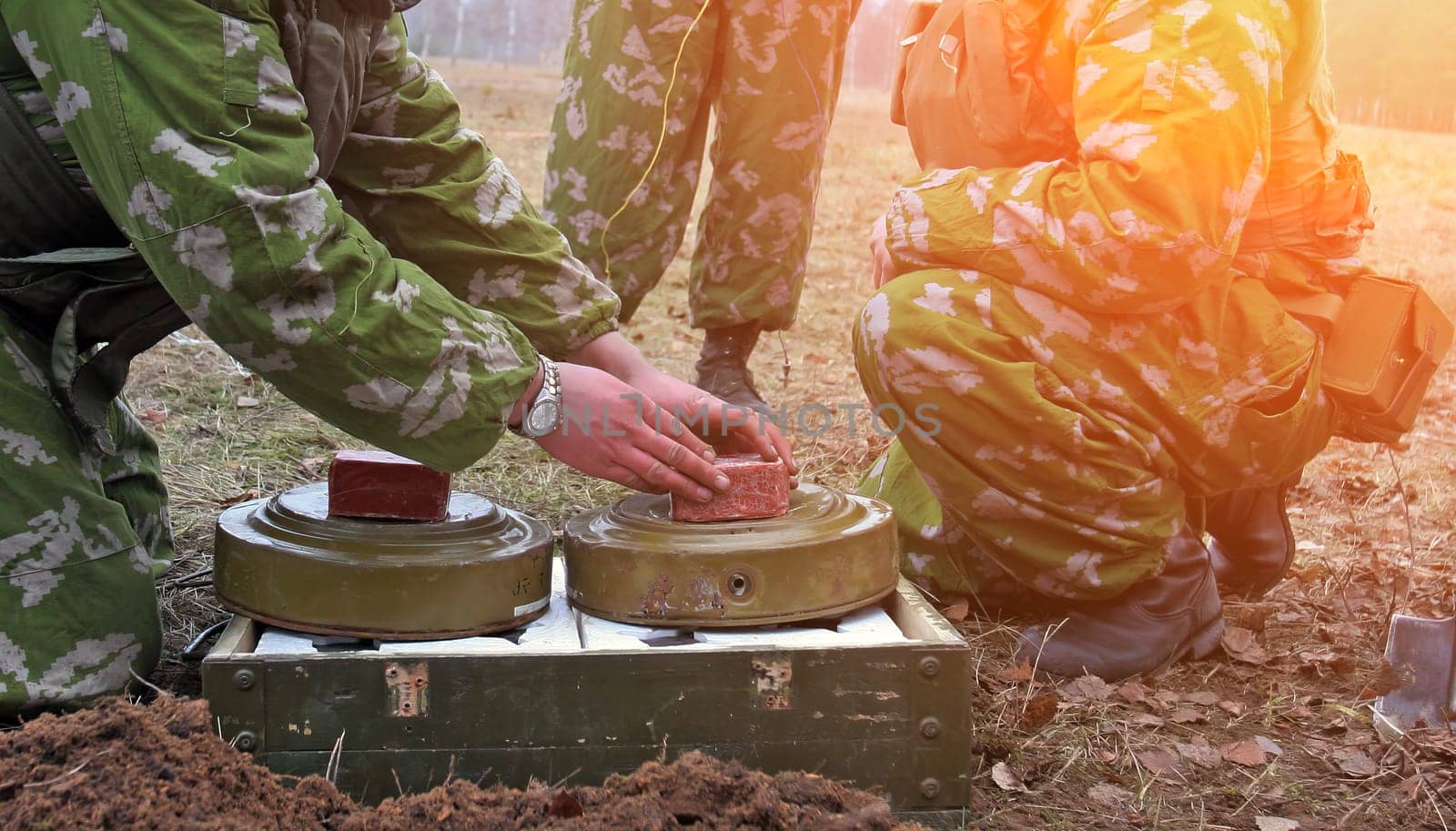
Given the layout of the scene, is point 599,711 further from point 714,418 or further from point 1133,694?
point 1133,694

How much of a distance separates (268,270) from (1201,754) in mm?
2036

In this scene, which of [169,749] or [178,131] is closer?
[169,749]

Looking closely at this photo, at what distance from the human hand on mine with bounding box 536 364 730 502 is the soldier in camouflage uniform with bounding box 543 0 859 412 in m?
2.14

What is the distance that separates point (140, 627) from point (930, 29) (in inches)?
91.8

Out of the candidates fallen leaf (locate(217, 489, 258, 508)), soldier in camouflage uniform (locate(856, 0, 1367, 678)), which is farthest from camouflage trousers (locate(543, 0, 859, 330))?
soldier in camouflage uniform (locate(856, 0, 1367, 678))

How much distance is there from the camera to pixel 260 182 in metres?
2.00

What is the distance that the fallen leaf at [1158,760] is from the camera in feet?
8.39

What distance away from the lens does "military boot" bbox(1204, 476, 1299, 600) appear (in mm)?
3309

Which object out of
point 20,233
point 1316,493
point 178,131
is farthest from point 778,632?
point 1316,493

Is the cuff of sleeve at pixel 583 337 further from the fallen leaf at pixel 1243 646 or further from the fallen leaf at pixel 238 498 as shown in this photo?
the fallen leaf at pixel 1243 646

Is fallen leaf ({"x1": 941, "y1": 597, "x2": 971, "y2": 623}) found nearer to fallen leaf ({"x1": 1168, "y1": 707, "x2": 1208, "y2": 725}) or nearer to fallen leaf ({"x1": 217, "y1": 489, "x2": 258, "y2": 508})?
fallen leaf ({"x1": 1168, "y1": 707, "x2": 1208, "y2": 725})

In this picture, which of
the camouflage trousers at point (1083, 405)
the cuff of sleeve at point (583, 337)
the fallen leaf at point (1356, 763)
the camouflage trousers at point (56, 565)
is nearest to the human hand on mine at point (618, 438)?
the cuff of sleeve at point (583, 337)

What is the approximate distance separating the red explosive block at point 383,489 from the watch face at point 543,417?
0.29m

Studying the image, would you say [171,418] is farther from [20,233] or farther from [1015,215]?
[1015,215]
